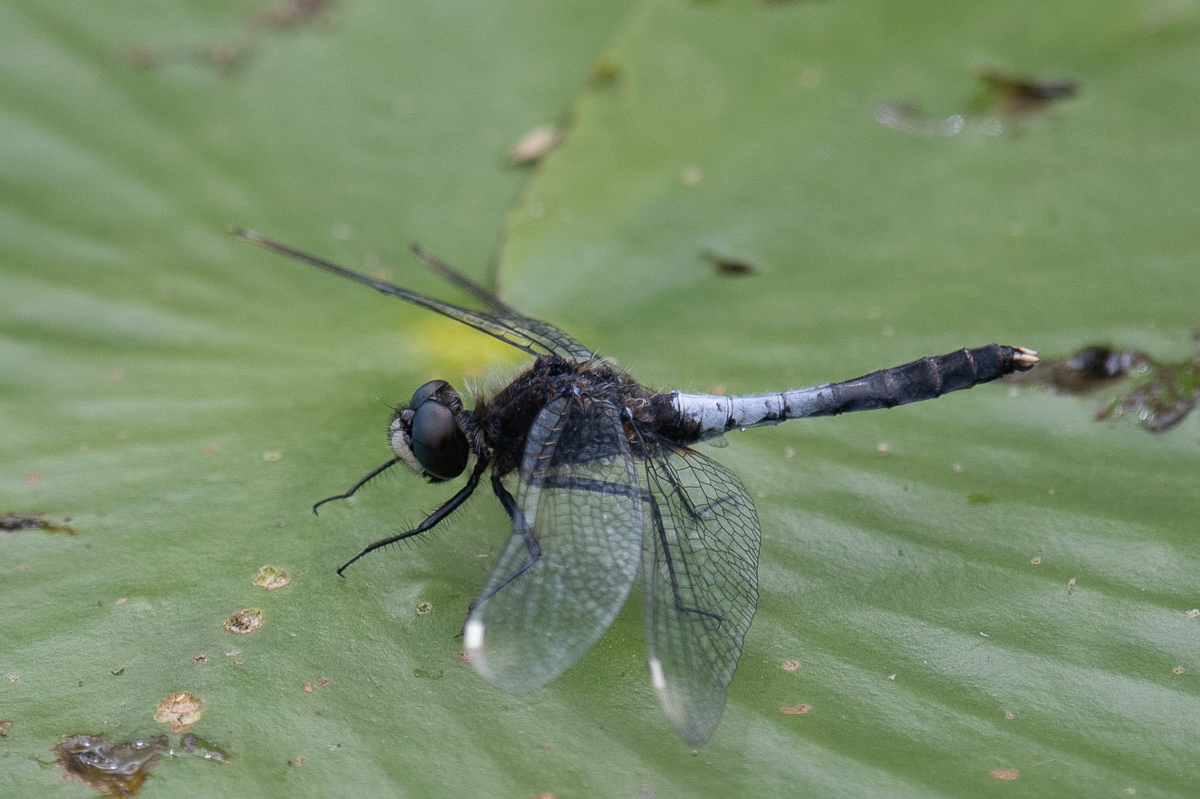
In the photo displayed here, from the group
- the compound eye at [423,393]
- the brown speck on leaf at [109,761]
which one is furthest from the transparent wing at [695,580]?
the brown speck on leaf at [109,761]

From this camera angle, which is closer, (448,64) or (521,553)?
→ (521,553)

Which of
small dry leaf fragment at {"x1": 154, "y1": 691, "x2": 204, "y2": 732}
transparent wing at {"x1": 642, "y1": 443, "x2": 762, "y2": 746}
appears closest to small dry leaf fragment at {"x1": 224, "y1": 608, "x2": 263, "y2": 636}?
small dry leaf fragment at {"x1": 154, "y1": 691, "x2": 204, "y2": 732}

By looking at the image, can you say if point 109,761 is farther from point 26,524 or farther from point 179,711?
point 26,524

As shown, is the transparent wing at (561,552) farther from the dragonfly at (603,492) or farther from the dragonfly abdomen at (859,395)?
the dragonfly abdomen at (859,395)

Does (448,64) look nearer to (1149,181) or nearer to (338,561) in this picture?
(338,561)

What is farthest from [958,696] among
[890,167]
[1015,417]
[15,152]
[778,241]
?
[15,152]

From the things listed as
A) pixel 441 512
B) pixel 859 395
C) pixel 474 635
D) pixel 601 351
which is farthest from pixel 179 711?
pixel 859 395

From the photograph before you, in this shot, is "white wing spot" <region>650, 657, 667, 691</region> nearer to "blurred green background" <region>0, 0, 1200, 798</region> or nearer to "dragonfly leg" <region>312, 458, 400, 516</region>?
"blurred green background" <region>0, 0, 1200, 798</region>
